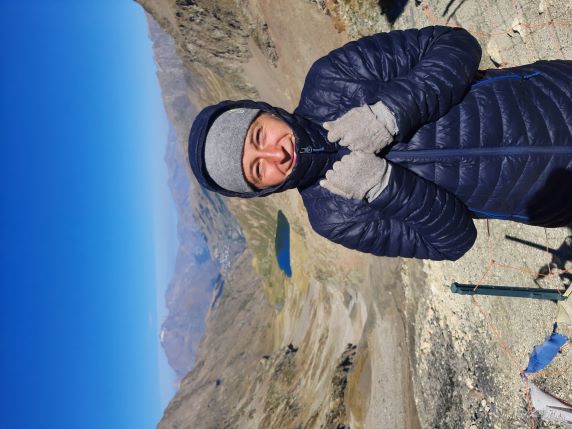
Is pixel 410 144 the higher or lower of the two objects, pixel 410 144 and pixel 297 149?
the lower

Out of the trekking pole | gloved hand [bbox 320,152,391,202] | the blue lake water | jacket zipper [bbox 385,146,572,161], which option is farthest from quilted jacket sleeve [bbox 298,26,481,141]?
the blue lake water

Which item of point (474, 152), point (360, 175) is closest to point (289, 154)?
point (360, 175)

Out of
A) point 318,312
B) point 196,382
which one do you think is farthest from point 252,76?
point 196,382

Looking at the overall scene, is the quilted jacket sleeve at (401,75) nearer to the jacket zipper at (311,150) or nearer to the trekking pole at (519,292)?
the jacket zipper at (311,150)

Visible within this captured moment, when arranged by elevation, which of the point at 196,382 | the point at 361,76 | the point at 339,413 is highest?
the point at 361,76

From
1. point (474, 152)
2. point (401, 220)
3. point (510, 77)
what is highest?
point (510, 77)

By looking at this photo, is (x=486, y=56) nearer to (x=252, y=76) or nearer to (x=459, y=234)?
(x=459, y=234)

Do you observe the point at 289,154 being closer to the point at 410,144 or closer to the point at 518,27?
the point at 410,144

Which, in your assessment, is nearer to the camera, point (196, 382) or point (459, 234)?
point (459, 234)
